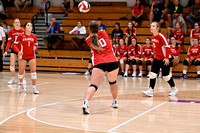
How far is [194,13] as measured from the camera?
586 inches

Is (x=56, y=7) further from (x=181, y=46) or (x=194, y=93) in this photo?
(x=194, y=93)

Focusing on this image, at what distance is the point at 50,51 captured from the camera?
15359mm

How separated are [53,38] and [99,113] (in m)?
9.90

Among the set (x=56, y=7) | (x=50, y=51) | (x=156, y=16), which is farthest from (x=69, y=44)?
(x=156, y=16)

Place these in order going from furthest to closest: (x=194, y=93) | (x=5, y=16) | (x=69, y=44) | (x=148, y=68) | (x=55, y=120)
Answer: (x=5, y=16), (x=69, y=44), (x=148, y=68), (x=194, y=93), (x=55, y=120)

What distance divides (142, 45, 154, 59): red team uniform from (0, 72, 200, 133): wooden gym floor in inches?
191

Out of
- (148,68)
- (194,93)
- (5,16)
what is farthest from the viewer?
(5,16)

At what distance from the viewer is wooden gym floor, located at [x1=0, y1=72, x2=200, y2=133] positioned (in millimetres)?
4773

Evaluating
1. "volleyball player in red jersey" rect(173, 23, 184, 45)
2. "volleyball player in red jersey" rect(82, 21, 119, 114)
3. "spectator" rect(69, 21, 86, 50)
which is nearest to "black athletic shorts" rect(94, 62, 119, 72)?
"volleyball player in red jersey" rect(82, 21, 119, 114)

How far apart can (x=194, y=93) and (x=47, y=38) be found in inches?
333

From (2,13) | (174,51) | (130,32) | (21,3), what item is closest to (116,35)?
(130,32)

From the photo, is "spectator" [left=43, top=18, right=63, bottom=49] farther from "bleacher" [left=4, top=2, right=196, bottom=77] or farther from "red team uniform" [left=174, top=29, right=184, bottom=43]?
"red team uniform" [left=174, top=29, right=184, bottom=43]

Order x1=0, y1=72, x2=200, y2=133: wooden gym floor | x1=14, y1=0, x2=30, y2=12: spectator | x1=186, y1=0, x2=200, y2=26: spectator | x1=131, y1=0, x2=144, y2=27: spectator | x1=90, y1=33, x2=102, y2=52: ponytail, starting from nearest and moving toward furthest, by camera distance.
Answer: x1=0, y1=72, x2=200, y2=133: wooden gym floor, x1=90, y1=33, x2=102, y2=52: ponytail, x1=186, y1=0, x2=200, y2=26: spectator, x1=131, y1=0, x2=144, y2=27: spectator, x1=14, y1=0, x2=30, y2=12: spectator

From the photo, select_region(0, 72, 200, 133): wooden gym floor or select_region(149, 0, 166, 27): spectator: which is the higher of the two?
select_region(149, 0, 166, 27): spectator
